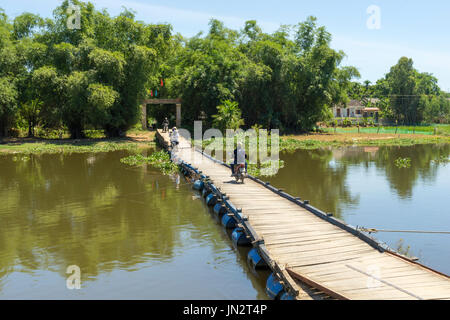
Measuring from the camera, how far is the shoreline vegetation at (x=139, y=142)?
3303 centimetres

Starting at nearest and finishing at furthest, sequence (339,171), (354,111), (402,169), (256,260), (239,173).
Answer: (256,260), (239,173), (339,171), (402,169), (354,111)

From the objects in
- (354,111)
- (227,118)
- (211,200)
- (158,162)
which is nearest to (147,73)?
(227,118)

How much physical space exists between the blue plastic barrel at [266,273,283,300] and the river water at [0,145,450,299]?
0.26 m

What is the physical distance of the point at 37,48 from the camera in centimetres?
3625

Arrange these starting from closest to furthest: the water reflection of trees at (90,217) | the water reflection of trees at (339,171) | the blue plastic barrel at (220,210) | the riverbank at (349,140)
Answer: the water reflection of trees at (90,217) < the blue plastic barrel at (220,210) < the water reflection of trees at (339,171) < the riverbank at (349,140)

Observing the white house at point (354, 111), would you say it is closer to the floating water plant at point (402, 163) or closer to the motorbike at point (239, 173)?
the floating water plant at point (402, 163)

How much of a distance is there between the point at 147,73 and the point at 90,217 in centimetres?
2739

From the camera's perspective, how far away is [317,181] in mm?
20516

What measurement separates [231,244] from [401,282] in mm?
5123

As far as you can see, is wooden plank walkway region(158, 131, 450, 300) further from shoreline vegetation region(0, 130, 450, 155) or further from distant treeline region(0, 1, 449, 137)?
distant treeline region(0, 1, 449, 137)

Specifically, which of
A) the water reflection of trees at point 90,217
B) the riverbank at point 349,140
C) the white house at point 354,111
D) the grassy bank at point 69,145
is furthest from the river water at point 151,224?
the white house at point 354,111

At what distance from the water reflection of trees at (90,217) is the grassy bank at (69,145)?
9174 mm

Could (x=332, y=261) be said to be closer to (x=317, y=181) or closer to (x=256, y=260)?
(x=256, y=260)
